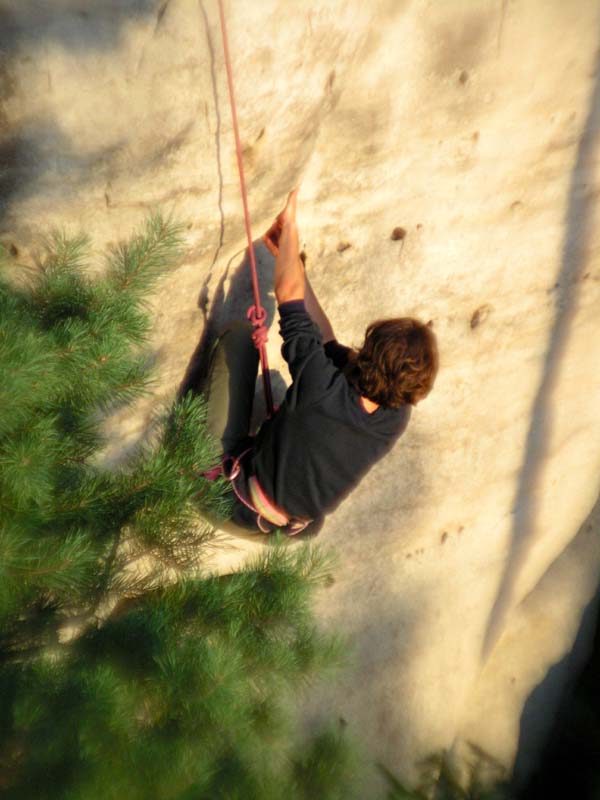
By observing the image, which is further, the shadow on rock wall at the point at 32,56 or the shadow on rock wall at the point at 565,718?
the shadow on rock wall at the point at 565,718

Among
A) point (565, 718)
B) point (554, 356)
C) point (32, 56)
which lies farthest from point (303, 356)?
point (565, 718)

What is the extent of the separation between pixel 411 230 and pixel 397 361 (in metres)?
0.61

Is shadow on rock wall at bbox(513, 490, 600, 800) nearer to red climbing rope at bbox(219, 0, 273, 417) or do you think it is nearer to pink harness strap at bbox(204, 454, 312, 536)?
pink harness strap at bbox(204, 454, 312, 536)

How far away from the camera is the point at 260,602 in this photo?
1.21 m

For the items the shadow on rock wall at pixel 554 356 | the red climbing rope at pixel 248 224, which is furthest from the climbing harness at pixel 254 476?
the shadow on rock wall at pixel 554 356

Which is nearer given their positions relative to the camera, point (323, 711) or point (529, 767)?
point (323, 711)

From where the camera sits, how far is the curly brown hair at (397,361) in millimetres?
1419

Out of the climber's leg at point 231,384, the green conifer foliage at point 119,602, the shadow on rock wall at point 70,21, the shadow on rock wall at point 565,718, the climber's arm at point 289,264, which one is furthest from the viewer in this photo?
the shadow on rock wall at point 565,718

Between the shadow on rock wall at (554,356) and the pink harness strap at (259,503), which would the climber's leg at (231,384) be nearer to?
the pink harness strap at (259,503)

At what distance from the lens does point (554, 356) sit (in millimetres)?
2357

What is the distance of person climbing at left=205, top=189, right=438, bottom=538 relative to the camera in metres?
1.44

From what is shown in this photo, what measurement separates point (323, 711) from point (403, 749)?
41 cm

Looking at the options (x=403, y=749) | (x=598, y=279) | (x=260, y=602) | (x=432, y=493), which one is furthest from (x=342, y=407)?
(x=403, y=749)

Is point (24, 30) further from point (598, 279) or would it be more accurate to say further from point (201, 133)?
point (598, 279)
